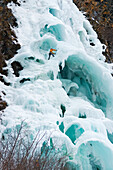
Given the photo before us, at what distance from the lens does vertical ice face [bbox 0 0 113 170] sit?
488cm

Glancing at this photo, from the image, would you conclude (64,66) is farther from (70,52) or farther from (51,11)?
(51,11)

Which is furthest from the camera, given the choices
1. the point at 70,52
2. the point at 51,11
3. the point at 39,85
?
the point at 51,11

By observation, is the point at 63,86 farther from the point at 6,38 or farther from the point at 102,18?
the point at 102,18

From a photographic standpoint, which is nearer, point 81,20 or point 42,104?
point 42,104

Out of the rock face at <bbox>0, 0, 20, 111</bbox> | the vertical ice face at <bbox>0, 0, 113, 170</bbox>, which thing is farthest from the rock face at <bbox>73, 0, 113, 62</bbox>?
the rock face at <bbox>0, 0, 20, 111</bbox>

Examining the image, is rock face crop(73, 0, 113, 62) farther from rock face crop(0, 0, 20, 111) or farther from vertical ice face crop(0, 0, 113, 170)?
rock face crop(0, 0, 20, 111)

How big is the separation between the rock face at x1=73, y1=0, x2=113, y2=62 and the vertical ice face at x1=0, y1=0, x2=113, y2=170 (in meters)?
1.08

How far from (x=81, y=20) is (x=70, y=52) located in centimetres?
426

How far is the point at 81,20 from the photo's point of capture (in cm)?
1134

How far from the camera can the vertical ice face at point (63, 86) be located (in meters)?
4.88

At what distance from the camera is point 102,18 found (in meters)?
17.3

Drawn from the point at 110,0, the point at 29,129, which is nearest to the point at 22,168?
the point at 29,129

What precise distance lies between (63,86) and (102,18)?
36.6 feet

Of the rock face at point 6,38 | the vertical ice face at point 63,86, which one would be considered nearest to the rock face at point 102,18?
the vertical ice face at point 63,86
